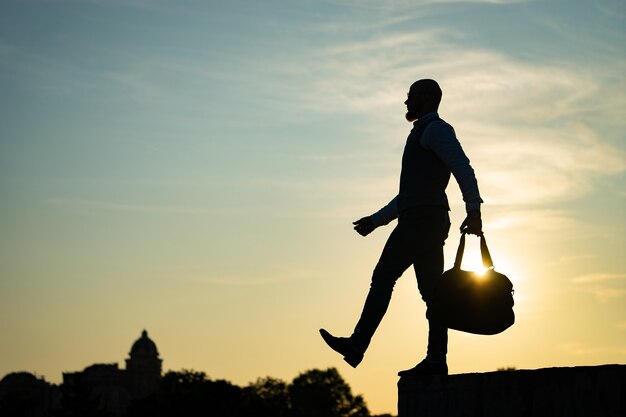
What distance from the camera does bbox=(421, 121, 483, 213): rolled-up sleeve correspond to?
11281 mm

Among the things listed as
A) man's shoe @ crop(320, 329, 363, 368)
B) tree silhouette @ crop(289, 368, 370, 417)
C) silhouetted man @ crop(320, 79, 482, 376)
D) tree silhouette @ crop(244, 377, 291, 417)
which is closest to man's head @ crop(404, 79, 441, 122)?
silhouetted man @ crop(320, 79, 482, 376)

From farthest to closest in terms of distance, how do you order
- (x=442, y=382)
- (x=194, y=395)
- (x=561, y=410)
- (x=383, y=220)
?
(x=194, y=395)
(x=383, y=220)
(x=442, y=382)
(x=561, y=410)

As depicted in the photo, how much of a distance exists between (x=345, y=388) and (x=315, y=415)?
27.3ft

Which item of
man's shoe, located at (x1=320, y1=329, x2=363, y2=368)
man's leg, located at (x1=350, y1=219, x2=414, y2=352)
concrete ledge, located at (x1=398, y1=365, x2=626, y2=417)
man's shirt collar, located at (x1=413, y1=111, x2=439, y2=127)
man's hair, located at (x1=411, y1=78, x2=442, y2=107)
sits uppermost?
man's hair, located at (x1=411, y1=78, x2=442, y2=107)

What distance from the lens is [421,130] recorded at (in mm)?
12055

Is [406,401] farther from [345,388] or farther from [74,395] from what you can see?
[345,388]

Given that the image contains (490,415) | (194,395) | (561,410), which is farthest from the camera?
(194,395)

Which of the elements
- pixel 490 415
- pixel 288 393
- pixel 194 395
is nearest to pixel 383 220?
pixel 490 415

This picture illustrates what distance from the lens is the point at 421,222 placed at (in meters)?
11.8

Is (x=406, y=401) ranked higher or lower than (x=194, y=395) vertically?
lower

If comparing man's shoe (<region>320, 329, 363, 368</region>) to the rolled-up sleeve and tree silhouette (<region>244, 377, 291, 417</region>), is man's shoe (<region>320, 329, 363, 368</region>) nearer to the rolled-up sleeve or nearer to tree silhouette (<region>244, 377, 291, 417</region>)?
the rolled-up sleeve

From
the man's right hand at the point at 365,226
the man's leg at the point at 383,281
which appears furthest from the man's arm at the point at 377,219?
the man's leg at the point at 383,281

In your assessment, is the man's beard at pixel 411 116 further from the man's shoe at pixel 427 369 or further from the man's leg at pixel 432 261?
the man's shoe at pixel 427 369

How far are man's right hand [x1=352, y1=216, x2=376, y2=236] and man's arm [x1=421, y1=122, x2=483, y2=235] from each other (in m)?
1.62
